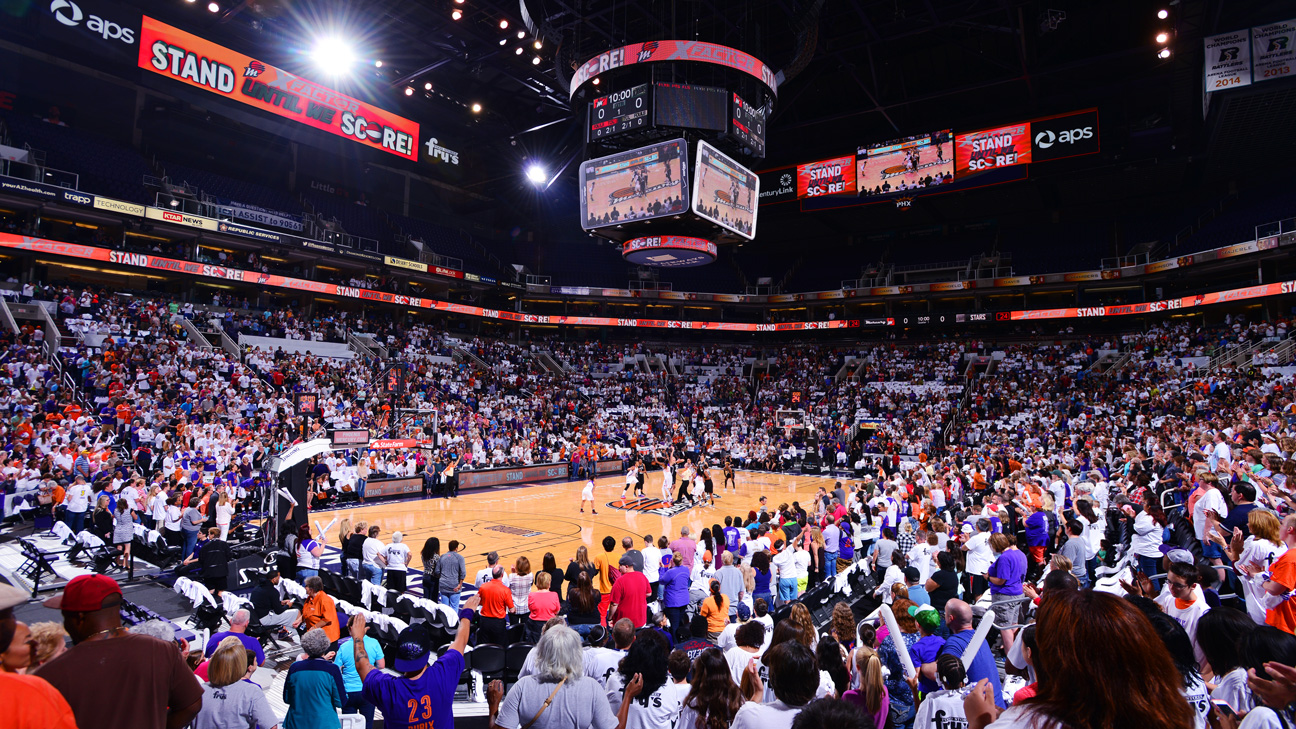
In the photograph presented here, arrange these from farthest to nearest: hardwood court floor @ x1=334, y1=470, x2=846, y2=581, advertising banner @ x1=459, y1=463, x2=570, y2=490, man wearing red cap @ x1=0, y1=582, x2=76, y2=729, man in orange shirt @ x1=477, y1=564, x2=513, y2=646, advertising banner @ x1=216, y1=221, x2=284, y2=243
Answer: advertising banner @ x1=216, y1=221, x2=284, y2=243
advertising banner @ x1=459, y1=463, x2=570, y2=490
hardwood court floor @ x1=334, y1=470, x2=846, y2=581
man in orange shirt @ x1=477, y1=564, x2=513, y2=646
man wearing red cap @ x1=0, y1=582, x2=76, y2=729

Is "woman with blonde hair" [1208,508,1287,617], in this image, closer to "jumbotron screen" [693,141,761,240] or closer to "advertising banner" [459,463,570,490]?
"jumbotron screen" [693,141,761,240]

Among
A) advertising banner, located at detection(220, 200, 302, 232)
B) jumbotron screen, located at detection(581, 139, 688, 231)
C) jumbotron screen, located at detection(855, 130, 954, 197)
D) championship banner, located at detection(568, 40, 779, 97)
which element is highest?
jumbotron screen, located at detection(855, 130, 954, 197)

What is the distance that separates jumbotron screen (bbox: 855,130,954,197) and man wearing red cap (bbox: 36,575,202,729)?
33763 millimetres

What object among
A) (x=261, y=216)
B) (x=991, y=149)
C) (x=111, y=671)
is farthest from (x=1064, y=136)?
(x=261, y=216)

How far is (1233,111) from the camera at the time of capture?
24578 millimetres

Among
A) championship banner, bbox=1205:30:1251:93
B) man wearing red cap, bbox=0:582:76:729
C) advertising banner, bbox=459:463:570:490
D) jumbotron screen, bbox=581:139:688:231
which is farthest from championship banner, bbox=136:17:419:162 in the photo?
championship banner, bbox=1205:30:1251:93

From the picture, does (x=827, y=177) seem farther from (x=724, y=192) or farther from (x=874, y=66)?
(x=724, y=192)

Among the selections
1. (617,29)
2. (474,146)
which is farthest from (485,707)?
(474,146)

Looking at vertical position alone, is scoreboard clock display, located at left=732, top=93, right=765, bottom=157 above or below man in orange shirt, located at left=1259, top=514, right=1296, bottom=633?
above

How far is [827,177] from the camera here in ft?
112

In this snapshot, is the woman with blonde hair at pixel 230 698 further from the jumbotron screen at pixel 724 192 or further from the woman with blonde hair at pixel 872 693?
the jumbotron screen at pixel 724 192

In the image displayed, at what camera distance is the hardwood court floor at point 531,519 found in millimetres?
14750

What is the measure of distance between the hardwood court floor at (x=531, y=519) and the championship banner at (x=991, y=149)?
1767cm

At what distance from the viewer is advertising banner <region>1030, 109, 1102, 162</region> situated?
28.4m
